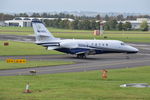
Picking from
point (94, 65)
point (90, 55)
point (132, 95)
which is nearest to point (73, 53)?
point (90, 55)

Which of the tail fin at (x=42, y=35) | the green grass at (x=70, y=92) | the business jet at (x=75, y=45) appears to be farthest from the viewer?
the tail fin at (x=42, y=35)

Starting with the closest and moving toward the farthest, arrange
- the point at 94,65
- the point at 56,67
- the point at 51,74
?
the point at 51,74, the point at 56,67, the point at 94,65

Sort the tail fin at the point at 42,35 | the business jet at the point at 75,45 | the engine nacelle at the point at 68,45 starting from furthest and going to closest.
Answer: the tail fin at the point at 42,35 < the business jet at the point at 75,45 < the engine nacelle at the point at 68,45

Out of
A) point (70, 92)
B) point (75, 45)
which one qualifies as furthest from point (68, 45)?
point (70, 92)

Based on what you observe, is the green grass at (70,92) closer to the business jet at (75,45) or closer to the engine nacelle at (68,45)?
the engine nacelle at (68,45)

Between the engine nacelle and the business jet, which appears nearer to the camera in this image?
the engine nacelle

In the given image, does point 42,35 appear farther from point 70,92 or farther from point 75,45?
point 70,92

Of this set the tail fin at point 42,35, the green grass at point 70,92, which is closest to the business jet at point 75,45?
the tail fin at point 42,35

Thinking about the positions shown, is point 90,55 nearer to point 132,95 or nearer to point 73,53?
point 73,53

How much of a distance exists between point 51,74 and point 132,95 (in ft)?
63.6

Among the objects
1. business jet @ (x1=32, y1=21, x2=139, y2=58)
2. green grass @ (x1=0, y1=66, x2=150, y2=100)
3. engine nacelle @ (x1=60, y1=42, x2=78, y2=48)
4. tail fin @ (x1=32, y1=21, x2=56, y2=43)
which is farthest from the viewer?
tail fin @ (x1=32, y1=21, x2=56, y2=43)

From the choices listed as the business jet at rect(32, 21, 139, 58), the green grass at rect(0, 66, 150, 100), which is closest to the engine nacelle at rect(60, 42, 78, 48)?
the business jet at rect(32, 21, 139, 58)

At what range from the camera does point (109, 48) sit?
74.5 meters

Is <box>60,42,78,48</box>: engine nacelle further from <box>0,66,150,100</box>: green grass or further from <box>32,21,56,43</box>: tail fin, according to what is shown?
<box>0,66,150,100</box>: green grass
